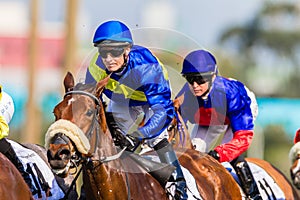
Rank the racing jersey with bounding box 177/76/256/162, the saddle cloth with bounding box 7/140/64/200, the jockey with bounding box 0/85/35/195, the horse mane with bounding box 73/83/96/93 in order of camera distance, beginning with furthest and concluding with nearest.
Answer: the racing jersey with bounding box 177/76/256/162 → the saddle cloth with bounding box 7/140/64/200 → the jockey with bounding box 0/85/35/195 → the horse mane with bounding box 73/83/96/93

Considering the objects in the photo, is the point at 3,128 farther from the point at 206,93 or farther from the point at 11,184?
the point at 206,93

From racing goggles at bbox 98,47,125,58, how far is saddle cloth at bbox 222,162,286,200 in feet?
10.4

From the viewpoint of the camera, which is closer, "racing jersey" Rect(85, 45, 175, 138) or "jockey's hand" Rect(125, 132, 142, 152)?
"jockey's hand" Rect(125, 132, 142, 152)

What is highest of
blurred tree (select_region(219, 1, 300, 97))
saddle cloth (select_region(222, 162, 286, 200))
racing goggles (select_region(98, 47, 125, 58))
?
racing goggles (select_region(98, 47, 125, 58))

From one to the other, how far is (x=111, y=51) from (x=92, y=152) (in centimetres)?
95

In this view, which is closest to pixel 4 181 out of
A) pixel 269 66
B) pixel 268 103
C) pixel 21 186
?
pixel 21 186

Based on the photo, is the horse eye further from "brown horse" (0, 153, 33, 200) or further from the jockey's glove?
the jockey's glove

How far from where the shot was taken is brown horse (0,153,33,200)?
8.20 m

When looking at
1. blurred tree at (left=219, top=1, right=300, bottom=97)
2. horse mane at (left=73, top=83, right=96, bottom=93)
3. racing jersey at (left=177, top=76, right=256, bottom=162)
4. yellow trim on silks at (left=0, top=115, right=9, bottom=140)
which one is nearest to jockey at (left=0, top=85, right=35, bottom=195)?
yellow trim on silks at (left=0, top=115, right=9, bottom=140)

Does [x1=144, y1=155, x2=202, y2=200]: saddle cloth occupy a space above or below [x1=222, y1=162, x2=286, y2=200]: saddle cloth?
above

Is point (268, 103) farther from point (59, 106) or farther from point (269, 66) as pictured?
point (269, 66)

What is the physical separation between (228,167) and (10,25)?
74095 millimetres

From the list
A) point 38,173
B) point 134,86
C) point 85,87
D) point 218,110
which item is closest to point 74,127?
point 85,87

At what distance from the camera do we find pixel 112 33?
8344mm
